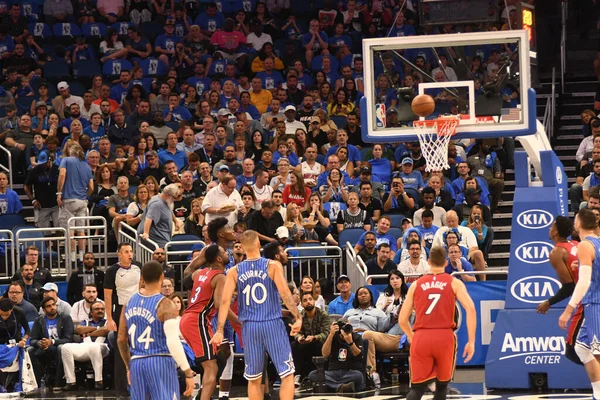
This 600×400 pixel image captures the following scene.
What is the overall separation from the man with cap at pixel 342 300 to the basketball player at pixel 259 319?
438 centimetres

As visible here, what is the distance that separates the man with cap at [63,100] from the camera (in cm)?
2308

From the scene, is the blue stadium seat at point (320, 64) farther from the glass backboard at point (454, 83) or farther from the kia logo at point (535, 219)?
the kia logo at point (535, 219)

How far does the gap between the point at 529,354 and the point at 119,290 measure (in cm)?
538

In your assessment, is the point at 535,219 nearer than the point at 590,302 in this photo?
No

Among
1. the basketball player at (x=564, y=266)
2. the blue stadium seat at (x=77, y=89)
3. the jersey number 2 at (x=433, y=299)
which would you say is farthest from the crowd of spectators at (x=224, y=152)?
the jersey number 2 at (x=433, y=299)

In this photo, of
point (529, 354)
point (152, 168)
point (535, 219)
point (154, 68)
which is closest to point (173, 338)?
point (529, 354)

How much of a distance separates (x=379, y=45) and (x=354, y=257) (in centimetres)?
369

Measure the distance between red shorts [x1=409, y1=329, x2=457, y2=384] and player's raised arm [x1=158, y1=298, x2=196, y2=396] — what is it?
255cm

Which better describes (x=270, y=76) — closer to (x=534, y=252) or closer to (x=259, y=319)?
(x=534, y=252)

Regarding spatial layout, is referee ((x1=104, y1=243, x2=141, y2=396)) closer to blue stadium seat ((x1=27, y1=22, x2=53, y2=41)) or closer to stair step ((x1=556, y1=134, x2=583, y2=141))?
stair step ((x1=556, y1=134, x2=583, y2=141))

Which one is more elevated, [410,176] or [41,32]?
[41,32]

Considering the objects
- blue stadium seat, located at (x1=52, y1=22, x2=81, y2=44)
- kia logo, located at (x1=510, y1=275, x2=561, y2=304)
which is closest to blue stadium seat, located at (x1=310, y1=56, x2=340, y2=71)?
blue stadium seat, located at (x1=52, y1=22, x2=81, y2=44)

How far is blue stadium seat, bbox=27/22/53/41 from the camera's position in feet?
85.7

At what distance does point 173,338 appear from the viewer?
990cm
